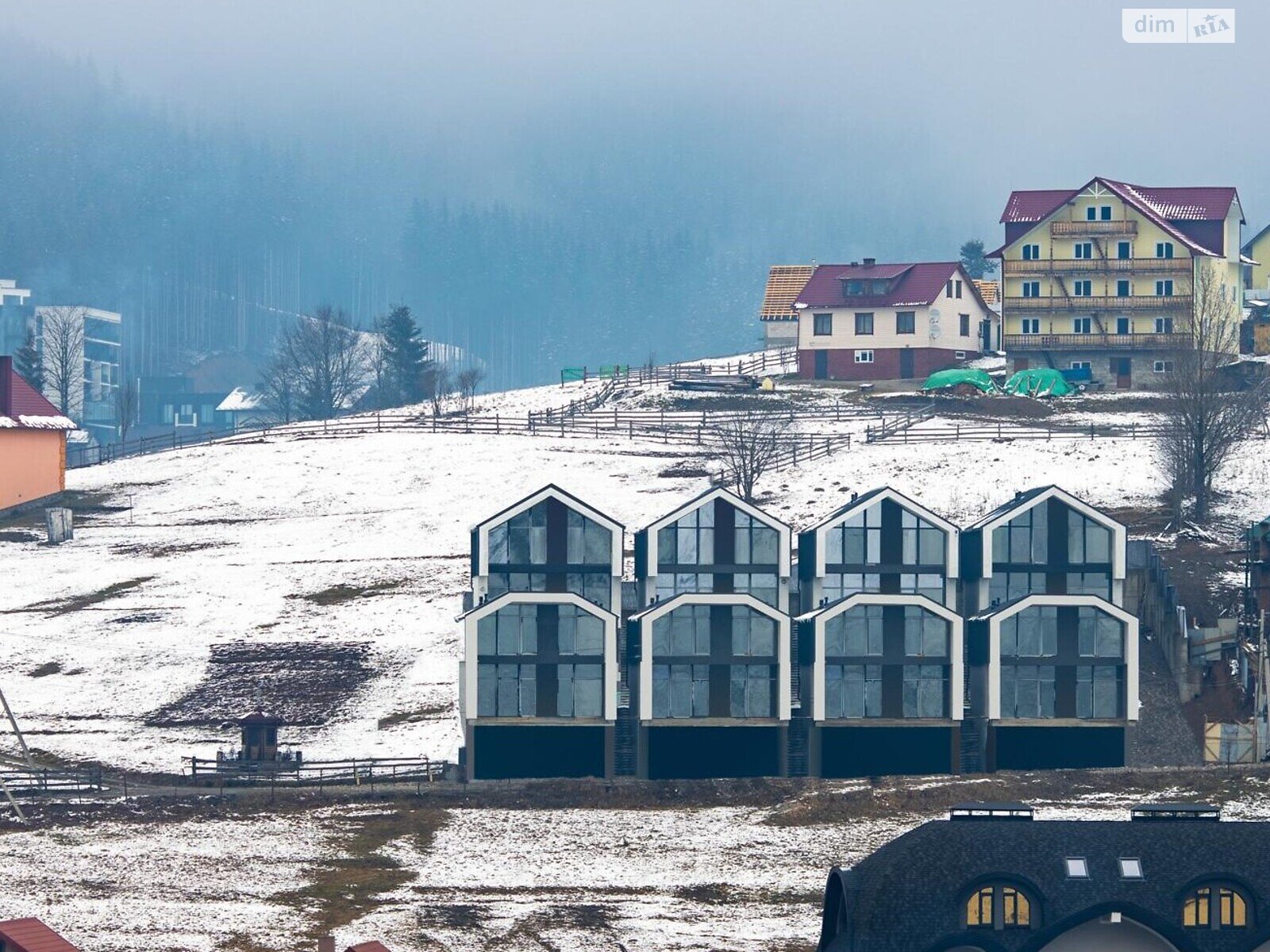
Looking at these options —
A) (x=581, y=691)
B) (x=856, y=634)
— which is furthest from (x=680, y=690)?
(x=856, y=634)

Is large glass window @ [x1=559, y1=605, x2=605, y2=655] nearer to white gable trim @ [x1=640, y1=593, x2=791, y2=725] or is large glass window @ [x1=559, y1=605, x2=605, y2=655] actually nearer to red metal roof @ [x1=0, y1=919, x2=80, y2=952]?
white gable trim @ [x1=640, y1=593, x2=791, y2=725]

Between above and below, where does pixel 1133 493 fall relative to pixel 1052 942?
above

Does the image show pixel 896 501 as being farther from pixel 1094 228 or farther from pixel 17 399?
pixel 1094 228

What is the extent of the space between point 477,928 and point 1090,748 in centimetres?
2877

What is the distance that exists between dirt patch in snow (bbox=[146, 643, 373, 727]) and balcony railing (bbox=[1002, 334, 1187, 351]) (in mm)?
62348

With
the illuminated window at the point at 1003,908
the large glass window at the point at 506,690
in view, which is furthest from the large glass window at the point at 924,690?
the illuminated window at the point at 1003,908

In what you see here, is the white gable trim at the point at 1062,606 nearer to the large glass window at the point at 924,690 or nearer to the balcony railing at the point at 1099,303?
the large glass window at the point at 924,690

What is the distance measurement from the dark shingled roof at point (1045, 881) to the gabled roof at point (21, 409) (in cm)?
8118

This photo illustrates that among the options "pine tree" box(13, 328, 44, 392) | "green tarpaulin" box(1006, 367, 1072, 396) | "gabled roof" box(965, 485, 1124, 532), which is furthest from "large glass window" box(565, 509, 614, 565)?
"pine tree" box(13, 328, 44, 392)

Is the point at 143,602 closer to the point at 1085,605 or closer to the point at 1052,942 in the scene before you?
the point at 1085,605

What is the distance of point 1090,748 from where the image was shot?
81.6 m

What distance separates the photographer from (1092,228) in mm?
144875

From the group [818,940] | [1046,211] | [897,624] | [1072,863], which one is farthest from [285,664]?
[1046,211]

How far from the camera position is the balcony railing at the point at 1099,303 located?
142500 mm
